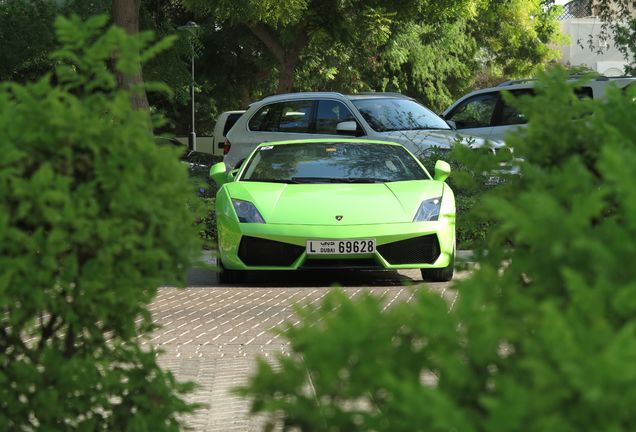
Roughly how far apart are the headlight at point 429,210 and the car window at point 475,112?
9.07m

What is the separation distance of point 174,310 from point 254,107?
9.48 meters

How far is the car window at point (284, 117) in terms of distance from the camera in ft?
62.8

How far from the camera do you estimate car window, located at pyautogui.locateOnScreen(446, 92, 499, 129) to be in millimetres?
20734

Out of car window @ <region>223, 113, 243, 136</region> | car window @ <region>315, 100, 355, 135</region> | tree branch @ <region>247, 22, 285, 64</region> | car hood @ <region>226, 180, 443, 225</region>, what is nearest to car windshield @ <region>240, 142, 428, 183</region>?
car hood @ <region>226, 180, 443, 225</region>

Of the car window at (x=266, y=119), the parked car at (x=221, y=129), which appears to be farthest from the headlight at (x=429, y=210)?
the parked car at (x=221, y=129)

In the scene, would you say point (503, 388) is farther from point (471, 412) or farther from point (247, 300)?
point (247, 300)

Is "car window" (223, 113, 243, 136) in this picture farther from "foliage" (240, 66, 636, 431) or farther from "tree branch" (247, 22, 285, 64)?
"foliage" (240, 66, 636, 431)

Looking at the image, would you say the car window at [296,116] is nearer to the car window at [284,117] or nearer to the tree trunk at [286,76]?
the car window at [284,117]

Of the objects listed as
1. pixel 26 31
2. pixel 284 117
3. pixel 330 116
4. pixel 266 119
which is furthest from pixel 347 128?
pixel 26 31

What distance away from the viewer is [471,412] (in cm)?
252

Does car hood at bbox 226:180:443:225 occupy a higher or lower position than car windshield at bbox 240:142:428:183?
lower

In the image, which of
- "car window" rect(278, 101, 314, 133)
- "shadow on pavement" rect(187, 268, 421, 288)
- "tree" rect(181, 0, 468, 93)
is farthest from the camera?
"tree" rect(181, 0, 468, 93)

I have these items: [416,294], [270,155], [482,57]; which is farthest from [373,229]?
[482,57]

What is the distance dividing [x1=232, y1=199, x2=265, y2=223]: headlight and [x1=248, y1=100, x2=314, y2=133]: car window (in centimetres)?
745
